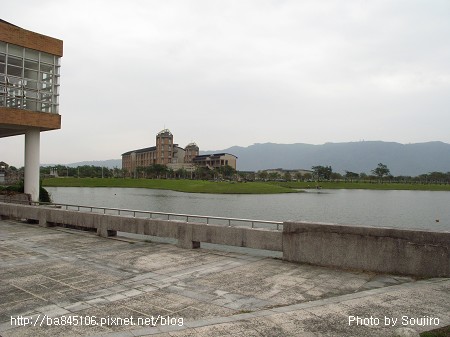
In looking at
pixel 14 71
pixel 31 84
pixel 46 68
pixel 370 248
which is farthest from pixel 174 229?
pixel 46 68

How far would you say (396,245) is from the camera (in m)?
9.61

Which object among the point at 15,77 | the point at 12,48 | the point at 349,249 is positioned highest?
the point at 12,48

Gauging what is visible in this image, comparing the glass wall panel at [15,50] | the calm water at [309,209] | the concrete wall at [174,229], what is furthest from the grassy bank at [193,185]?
the concrete wall at [174,229]

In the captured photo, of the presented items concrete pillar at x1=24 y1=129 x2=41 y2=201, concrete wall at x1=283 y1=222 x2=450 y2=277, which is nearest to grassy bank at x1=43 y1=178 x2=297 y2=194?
concrete pillar at x1=24 y1=129 x2=41 y2=201

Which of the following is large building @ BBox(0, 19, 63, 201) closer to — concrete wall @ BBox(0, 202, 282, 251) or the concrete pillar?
the concrete pillar

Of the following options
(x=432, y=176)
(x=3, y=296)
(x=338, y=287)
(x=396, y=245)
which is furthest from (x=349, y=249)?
(x=432, y=176)

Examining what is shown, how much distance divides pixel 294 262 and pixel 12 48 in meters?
29.1

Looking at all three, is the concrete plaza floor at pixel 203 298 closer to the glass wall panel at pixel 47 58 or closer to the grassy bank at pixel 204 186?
the glass wall panel at pixel 47 58

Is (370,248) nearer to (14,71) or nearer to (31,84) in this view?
(31,84)

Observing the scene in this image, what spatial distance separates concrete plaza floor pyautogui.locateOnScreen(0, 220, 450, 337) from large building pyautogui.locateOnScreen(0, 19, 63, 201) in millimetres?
21307

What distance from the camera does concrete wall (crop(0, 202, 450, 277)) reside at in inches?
363

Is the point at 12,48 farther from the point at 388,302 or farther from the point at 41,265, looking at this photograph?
the point at 388,302

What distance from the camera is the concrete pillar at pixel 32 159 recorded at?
32.4 meters

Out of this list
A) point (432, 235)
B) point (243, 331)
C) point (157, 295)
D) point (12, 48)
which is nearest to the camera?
point (243, 331)
